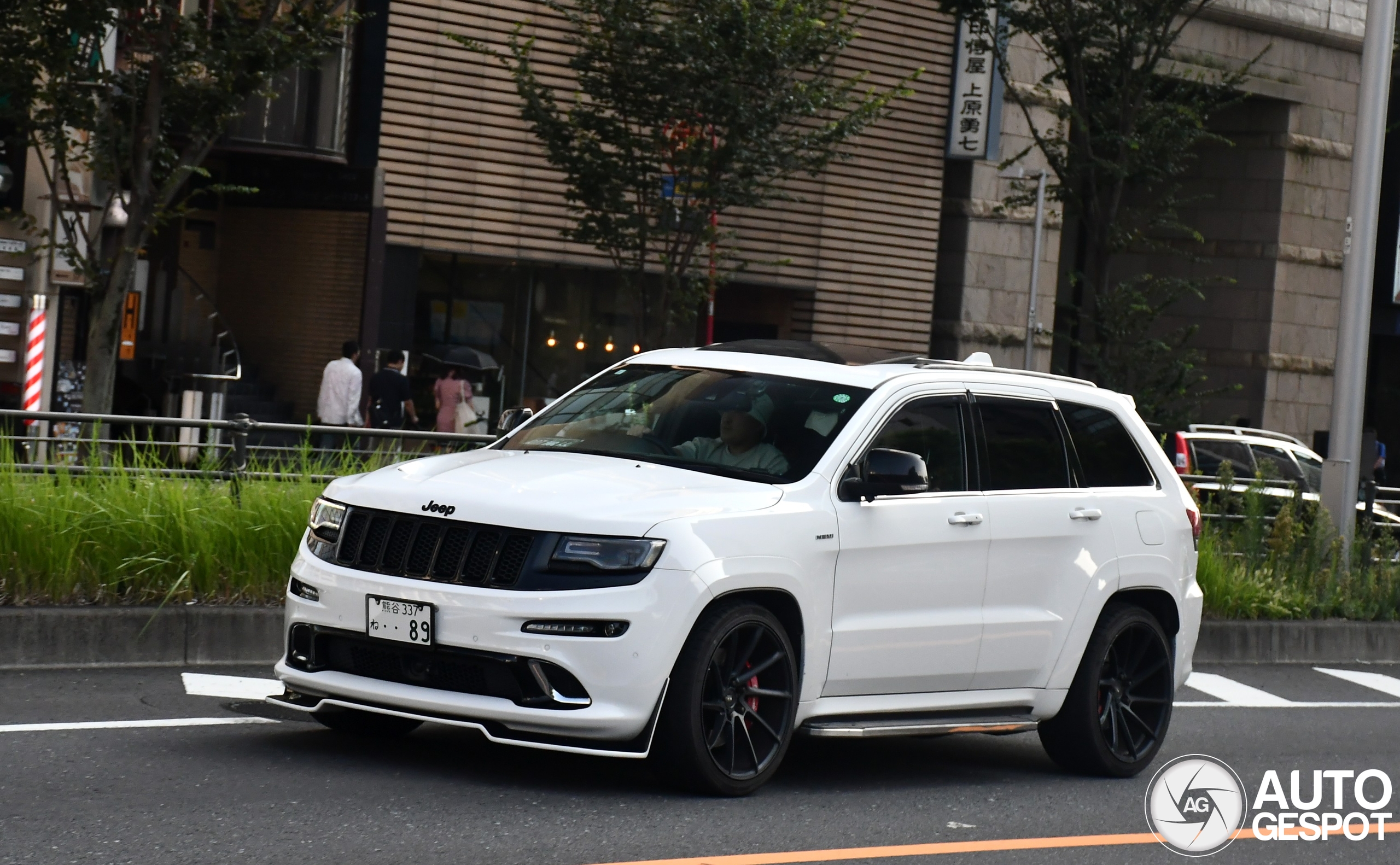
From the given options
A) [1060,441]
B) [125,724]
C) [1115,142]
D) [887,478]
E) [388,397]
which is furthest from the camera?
[1115,142]

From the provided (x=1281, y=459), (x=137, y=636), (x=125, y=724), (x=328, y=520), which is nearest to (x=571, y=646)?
(x=328, y=520)

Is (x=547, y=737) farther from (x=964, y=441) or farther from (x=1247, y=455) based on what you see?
(x=1247, y=455)

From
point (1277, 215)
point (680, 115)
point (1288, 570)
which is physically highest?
point (1277, 215)

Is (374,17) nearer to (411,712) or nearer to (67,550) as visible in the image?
(67,550)

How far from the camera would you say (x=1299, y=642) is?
612 inches

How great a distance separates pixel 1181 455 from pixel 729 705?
46.6 ft

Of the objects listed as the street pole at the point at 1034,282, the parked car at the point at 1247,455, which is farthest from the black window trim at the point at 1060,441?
the street pole at the point at 1034,282

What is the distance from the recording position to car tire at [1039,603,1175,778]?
28.5 feet

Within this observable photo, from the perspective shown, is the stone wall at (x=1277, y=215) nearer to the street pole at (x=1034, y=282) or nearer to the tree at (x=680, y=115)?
the street pole at (x=1034, y=282)

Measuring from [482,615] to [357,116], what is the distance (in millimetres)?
16817

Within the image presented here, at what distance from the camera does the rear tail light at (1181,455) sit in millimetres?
20219

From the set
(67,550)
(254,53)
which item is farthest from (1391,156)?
(67,550)

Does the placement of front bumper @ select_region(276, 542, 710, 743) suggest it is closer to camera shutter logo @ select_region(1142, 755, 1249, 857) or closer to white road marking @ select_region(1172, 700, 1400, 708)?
camera shutter logo @ select_region(1142, 755, 1249, 857)

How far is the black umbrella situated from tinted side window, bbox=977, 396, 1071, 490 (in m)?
15.8
